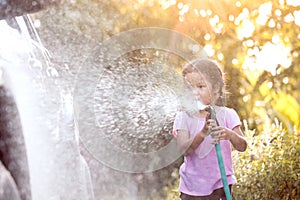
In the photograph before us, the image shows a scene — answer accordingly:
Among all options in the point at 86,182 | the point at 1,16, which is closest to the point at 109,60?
the point at 86,182

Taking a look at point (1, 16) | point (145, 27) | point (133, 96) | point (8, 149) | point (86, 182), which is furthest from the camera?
point (145, 27)

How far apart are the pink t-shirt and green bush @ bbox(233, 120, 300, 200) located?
0.69 metres

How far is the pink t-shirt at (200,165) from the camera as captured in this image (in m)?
2.06

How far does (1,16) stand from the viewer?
1.73m

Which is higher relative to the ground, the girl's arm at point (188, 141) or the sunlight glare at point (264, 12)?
the sunlight glare at point (264, 12)

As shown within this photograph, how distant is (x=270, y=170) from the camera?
278cm

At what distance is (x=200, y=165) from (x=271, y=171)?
784 mm

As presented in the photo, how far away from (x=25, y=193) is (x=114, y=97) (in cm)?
146

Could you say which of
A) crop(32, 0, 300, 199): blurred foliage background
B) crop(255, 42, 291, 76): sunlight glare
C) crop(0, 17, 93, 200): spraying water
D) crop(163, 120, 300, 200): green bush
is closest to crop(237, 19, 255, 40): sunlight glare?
crop(32, 0, 300, 199): blurred foliage background

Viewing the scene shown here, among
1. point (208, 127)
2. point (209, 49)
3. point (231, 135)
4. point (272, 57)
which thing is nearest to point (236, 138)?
point (231, 135)

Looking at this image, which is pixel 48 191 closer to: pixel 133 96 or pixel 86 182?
pixel 86 182

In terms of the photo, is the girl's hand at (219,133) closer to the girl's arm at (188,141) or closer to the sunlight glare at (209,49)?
the girl's arm at (188,141)

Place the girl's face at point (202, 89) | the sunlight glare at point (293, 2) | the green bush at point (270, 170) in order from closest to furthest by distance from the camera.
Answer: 1. the girl's face at point (202, 89)
2. the green bush at point (270, 170)
3. the sunlight glare at point (293, 2)

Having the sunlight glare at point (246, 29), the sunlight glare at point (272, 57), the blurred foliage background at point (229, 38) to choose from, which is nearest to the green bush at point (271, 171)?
the blurred foliage background at point (229, 38)
